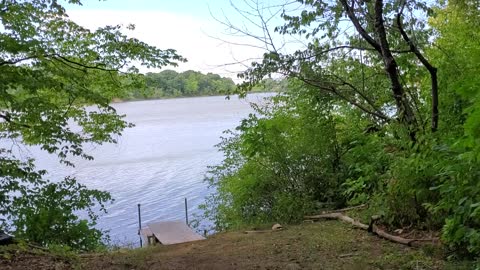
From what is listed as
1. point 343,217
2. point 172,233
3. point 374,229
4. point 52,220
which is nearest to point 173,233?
point 172,233

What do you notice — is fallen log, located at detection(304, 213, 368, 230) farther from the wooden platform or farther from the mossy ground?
the wooden platform

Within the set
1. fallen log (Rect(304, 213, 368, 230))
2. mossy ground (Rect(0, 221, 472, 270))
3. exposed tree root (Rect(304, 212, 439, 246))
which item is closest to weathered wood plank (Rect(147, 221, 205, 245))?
fallen log (Rect(304, 213, 368, 230))

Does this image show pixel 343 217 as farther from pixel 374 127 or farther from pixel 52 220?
pixel 52 220

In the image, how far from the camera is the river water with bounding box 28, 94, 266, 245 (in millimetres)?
16766

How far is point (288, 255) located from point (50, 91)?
5867mm

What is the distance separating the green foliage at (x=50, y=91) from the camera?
714cm

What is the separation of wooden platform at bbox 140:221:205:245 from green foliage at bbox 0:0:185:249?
5.62 feet

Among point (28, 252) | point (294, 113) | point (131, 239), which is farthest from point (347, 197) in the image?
point (131, 239)

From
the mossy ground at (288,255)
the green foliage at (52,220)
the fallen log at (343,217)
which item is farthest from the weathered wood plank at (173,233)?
the mossy ground at (288,255)

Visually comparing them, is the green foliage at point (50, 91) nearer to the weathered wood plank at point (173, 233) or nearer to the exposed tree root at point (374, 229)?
the weathered wood plank at point (173, 233)

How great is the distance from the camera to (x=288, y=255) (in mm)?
4594

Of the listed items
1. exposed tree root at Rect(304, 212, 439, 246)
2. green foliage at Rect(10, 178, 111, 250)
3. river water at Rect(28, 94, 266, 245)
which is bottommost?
river water at Rect(28, 94, 266, 245)

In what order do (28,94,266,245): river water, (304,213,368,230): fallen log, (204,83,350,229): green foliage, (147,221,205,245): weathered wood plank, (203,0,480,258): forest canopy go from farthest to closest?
(28,94,266,245): river water
(147,221,205,245): weathered wood plank
(204,83,350,229): green foliage
(304,213,368,230): fallen log
(203,0,480,258): forest canopy

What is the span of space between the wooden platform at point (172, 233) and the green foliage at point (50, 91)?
5.62 ft
